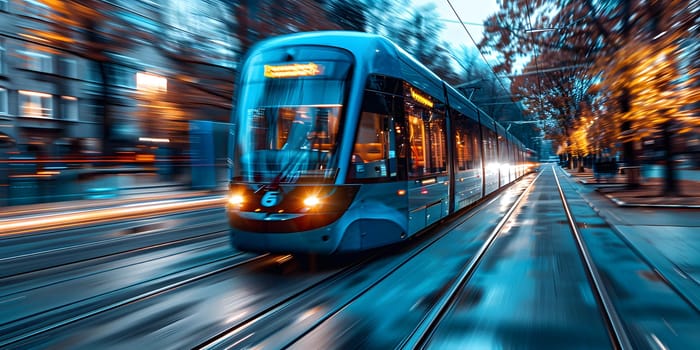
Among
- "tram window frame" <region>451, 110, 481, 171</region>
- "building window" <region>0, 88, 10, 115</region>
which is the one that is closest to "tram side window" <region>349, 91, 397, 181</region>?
"tram window frame" <region>451, 110, 481, 171</region>

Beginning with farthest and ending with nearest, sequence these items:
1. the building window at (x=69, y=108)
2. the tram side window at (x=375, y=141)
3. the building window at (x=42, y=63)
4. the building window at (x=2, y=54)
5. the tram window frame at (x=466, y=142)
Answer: the building window at (x=69, y=108) → the building window at (x=42, y=63) → the building window at (x=2, y=54) → the tram window frame at (x=466, y=142) → the tram side window at (x=375, y=141)

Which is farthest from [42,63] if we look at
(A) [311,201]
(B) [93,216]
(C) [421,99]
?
(A) [311,201]

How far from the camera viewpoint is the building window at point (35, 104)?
31.4 metres

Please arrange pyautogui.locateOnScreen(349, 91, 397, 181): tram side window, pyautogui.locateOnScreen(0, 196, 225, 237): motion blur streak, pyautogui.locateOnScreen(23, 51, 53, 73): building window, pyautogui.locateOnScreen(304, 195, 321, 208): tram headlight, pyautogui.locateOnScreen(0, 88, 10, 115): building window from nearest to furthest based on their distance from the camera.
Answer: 1. pyautogui.locateOnScreen(304, 195, 321, 208): tram headlight
2. pyautogui.locateOnScreen(349, 91, 397, 181): tram side window
3. pyautogui.locateOnScreen(0, 196, 225, 237): motion blur streak
4. pyautogui.locateOnScreen(0, 88, 10, 115): building window
5. pyautogui.locateOnScreen(23, 51, 53, 73): building window

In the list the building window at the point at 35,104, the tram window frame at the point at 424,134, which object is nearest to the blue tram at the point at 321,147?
the tram window frame at the point at 424,134

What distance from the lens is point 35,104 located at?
3222 cm

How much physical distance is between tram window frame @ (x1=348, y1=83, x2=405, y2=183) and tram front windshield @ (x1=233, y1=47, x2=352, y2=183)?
327 millimetres

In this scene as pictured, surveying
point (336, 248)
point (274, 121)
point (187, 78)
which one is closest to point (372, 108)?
point (274, 121)

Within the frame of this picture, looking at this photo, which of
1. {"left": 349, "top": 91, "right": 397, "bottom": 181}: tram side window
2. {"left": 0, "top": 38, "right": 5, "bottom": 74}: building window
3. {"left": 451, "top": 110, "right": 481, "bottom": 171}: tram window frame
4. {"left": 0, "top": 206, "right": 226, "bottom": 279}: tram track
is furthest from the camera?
{"left": 0, "top": 38, "right": 5, "bottom": 74}: building window

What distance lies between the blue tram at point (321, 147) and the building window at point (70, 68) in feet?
104

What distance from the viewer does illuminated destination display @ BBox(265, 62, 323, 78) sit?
19.7 feet

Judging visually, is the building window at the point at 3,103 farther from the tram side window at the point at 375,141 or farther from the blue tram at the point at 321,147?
the tram side window at the point at 375,141

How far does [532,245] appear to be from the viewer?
25.0 feet

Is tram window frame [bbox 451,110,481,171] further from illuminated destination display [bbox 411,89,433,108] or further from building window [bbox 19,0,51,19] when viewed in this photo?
building window [bbox 19,0,51,19]
